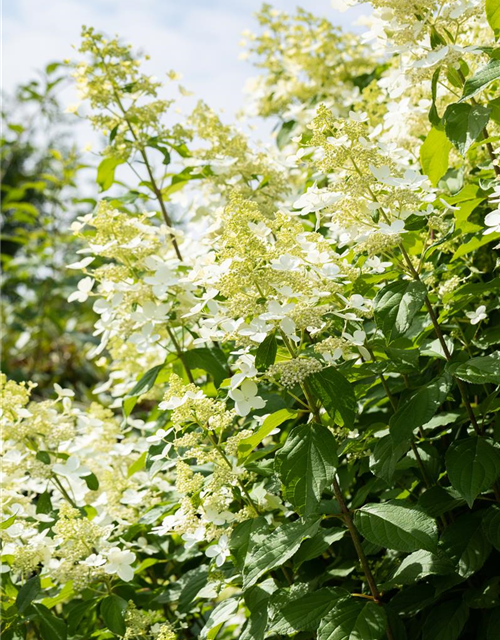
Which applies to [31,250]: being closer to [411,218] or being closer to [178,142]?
[178,142]

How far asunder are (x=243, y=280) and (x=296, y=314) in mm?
152

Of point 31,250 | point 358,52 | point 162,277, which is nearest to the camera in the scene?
point 162,277

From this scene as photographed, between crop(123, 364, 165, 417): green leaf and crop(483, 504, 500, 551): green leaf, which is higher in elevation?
crop(123, 364, 165, 417): green leaf

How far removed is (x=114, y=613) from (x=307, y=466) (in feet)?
2.83

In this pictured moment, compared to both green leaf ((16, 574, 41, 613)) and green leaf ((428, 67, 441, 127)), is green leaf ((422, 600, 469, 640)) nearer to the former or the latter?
green leaf ((16, 574, 41, 613))

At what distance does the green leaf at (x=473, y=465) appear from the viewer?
5.72ft

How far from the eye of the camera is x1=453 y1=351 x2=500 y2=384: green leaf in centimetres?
167

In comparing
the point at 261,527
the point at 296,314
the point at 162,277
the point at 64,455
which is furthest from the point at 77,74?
the point at 261,527

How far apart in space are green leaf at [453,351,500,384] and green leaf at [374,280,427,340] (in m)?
0.18

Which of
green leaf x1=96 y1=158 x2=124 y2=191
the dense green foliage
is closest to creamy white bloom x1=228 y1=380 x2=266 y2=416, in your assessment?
the dense green foliage

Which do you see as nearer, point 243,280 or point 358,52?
point 243,280

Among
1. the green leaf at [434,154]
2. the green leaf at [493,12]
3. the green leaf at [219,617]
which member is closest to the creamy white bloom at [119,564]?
the green leaf at [219,617]

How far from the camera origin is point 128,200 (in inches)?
115

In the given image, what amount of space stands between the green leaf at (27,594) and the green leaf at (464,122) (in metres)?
1.75
